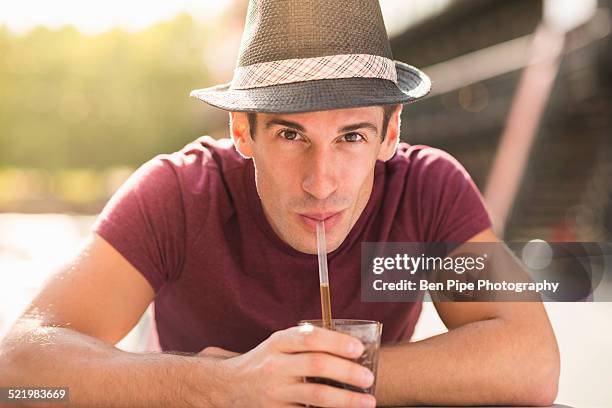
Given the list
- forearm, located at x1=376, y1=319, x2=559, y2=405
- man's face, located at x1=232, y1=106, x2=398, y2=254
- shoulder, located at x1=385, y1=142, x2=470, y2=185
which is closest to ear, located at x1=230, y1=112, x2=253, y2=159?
man's face, located at x1=232, y1=106, x2=398, y2=254

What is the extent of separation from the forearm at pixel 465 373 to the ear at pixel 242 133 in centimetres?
68

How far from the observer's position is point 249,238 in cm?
260

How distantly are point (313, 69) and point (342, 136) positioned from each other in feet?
0.54

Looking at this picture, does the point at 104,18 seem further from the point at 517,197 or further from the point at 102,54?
the point at 517,197

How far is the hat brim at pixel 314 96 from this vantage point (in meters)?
2.02

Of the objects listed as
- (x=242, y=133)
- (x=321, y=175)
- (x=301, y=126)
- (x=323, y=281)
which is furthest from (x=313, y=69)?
(x=323, y=281)

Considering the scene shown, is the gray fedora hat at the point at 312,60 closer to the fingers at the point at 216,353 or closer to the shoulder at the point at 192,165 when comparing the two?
the shoulder at the point at 192,165

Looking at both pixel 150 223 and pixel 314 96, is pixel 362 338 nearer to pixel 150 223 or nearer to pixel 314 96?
pixel 314 96

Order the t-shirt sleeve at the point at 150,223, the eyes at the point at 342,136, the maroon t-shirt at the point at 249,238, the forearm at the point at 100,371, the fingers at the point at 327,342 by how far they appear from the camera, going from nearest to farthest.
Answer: the fingers at the point at 327,342
the forearm at the point at 100,371
the eyes at the point at 342,136
the t-shirt sleeve at the point at 150,223
the maroon t-shirt at the point at 249,238

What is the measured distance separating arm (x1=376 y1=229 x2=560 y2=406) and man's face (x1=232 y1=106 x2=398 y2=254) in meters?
0.34

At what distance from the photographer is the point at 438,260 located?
2684mm

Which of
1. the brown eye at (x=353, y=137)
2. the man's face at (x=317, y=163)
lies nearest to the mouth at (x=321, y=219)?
the man's face at (x=317, y=163)

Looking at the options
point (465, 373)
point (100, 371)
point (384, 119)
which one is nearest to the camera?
point (100, 371)

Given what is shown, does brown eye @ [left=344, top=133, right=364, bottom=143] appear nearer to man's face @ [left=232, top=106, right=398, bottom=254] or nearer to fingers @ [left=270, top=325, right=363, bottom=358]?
man's face @ [left=232, top=106, right=398, bottom=254]
